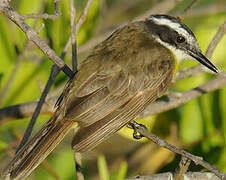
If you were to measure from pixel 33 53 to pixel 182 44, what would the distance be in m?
1.21

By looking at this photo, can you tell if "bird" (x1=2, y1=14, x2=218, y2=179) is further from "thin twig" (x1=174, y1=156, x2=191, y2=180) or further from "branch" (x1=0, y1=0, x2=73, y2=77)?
"thin twig" (x1=174, y1=156, x2=191, y2=180)

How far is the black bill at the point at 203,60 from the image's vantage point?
4718mm

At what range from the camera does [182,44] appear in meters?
5.05

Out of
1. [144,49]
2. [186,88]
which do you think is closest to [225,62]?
[186,88]

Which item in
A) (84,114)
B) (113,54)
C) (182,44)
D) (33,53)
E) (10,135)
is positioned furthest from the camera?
(10,135)

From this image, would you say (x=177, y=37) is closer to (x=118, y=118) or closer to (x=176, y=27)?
(x=176, y=27)

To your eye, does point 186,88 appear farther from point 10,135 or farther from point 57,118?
point 10,135

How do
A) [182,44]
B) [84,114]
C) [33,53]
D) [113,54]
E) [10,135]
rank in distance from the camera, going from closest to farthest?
1. [84,114]
2. [113,54]
3. [182,44]
4. [33,53]
5. [10,135]

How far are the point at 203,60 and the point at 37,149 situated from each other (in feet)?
4.55

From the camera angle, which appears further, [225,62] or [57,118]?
[225,62]

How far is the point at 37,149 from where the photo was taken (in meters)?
4.29

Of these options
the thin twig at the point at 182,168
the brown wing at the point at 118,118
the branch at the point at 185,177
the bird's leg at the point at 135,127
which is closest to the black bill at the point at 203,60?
the brown wing at the point at 118,118

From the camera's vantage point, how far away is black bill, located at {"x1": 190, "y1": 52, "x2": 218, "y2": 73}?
15.5 feet

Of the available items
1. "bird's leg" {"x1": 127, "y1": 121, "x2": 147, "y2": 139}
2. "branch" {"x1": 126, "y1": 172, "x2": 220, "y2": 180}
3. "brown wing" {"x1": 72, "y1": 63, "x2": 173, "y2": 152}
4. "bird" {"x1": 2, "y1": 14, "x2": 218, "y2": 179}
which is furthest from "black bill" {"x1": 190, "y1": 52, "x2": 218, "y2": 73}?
"branch" {"x1": 126, "y1": 172, "x2": 220, "y2": 180}
